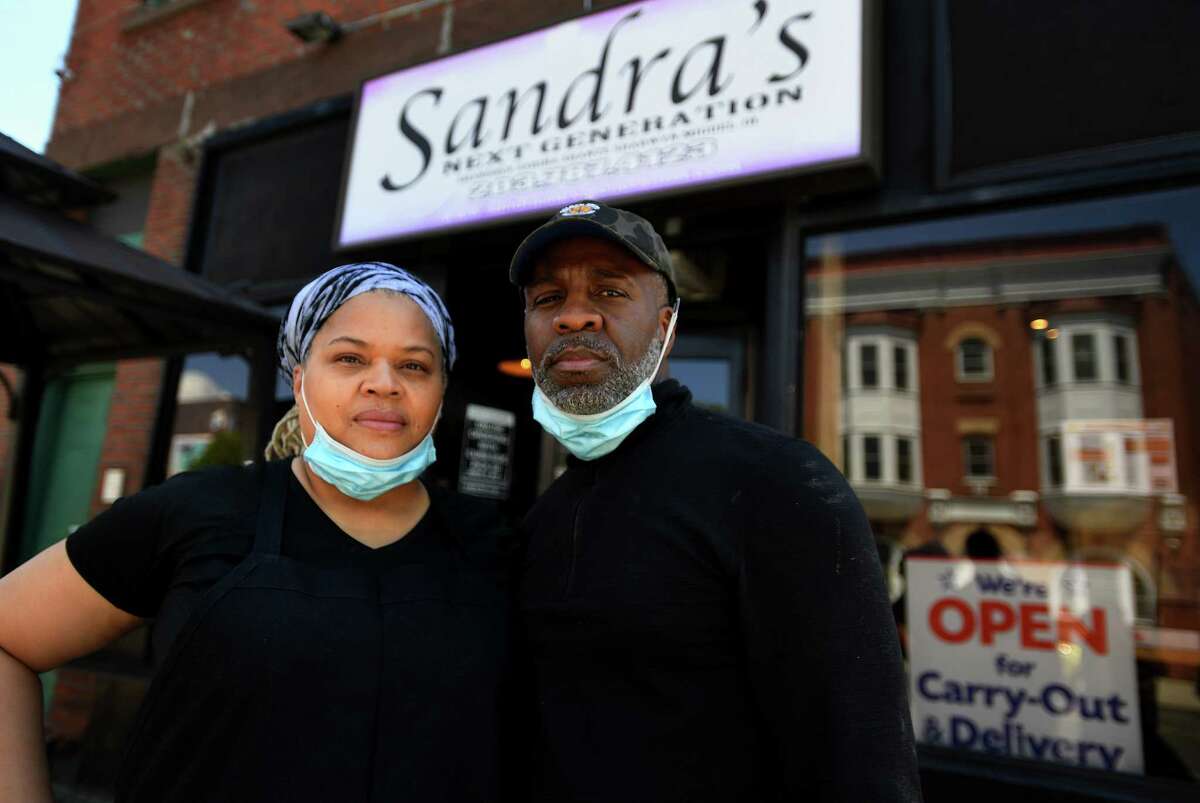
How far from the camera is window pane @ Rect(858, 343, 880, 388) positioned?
387 centimetres

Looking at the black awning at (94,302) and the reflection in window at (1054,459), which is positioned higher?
the black awning at (94,302)

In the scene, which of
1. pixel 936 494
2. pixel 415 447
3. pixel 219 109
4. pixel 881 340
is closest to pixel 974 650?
pixel 936 494

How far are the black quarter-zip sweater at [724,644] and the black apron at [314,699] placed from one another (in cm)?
18

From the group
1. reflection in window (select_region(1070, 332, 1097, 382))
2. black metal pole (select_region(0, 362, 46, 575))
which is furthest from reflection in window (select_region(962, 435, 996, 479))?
black metal pole (select_region(0, 362, 46, 575))

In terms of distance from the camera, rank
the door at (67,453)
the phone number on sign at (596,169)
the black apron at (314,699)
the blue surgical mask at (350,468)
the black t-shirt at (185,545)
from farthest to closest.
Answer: the door at (67,453) < the phone number on sign at (596,169) < the blue surgical mask at (350,468) < the black t-shirt at (185,545) < the black apron at (314,699)

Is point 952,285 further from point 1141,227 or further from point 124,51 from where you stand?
point 124,51

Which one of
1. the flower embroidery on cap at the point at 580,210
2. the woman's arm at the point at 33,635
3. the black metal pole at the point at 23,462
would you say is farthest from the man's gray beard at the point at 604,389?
the black metal pole at the point at 23,462

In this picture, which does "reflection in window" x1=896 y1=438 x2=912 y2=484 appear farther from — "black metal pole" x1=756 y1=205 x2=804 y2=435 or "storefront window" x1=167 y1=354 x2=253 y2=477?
"storefront window" x1=167 y1=354 x2=253 y2=477

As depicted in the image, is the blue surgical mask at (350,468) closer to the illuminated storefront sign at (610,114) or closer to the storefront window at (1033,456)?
the illuminated storefront sign at (610,114)

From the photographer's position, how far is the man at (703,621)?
130 cm

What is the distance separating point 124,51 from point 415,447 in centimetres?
693

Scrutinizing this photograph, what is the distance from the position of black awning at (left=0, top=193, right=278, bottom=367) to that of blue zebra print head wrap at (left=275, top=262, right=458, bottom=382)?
5.99 feet

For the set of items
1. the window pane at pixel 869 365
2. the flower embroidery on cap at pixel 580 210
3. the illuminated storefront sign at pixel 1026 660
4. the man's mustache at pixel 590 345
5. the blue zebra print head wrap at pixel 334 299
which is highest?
the window pane at pixel 869 365

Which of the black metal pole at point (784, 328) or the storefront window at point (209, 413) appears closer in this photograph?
the black metal pole at point (784, 328)
